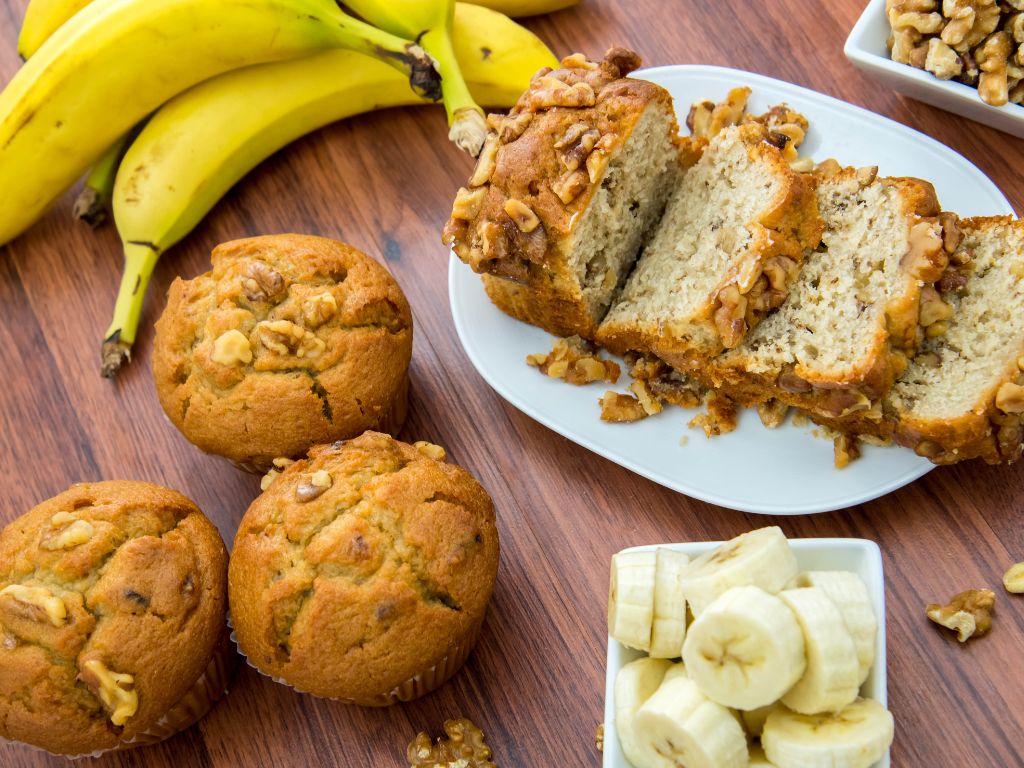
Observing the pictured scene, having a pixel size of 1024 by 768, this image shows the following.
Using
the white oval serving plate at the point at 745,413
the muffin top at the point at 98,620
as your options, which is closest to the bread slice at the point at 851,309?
the white oval serving plate at the point at 745,413

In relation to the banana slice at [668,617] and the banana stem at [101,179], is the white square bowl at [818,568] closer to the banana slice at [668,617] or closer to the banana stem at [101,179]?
the banana slice at [668,617]

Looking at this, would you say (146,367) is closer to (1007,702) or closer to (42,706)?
(42,706)

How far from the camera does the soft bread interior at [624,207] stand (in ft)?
7.11

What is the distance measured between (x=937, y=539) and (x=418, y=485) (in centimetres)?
113

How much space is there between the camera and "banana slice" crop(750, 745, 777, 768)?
64.5 inches

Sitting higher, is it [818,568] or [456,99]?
[456,99]

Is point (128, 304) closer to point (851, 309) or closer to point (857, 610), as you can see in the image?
point (851, 309)

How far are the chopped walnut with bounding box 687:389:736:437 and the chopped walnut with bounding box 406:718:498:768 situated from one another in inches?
33.1

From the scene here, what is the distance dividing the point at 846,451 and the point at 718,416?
282mm

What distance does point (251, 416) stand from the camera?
218cm

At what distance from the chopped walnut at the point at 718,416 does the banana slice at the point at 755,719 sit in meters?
0.70

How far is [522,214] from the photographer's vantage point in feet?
6.83

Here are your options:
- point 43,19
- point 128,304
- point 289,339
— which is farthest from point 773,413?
point 43,19

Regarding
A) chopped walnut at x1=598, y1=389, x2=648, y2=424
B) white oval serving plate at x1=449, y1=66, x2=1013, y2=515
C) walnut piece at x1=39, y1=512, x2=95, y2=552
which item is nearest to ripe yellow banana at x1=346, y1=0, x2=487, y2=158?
white oval serving plate at x1=449, y1=66, x2=1013, y2=515
